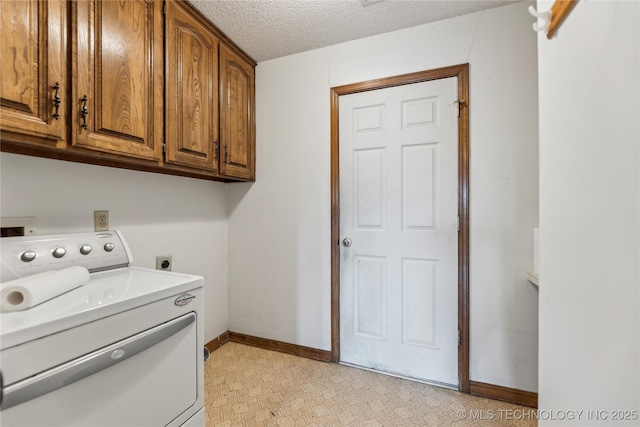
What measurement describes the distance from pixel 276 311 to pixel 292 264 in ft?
1.40

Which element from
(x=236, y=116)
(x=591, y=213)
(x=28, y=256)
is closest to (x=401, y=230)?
(x=591, y=213)

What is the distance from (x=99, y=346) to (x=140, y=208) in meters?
1.09

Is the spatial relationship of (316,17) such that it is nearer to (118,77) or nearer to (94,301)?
(118,77)

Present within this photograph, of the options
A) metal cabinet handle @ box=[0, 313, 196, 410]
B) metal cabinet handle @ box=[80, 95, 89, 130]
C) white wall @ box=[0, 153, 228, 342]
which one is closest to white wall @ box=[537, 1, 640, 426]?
metal cabinet handle @ box=[0, 313, 196, 410]

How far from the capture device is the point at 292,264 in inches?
85.8

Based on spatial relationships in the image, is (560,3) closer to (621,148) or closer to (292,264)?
(621,148)

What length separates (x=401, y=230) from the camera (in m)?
1.88

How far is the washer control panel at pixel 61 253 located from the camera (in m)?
1.00

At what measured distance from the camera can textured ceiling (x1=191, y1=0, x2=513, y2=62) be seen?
161cm

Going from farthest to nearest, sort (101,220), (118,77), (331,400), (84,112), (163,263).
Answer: (163,263)
(331,400)
(101,220)
(118,77)
(84,112)

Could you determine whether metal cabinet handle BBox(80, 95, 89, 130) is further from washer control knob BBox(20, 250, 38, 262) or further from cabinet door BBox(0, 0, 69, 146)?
washer control knob BBox(20, 250, 38, 262)

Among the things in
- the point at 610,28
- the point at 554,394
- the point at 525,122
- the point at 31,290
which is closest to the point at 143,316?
the point at 31,290

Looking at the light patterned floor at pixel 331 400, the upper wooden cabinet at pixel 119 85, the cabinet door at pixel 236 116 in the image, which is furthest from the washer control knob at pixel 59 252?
the light patterned floor at pixel 331 400

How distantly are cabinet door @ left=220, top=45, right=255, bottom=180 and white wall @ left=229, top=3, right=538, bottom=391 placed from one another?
0.09 m
